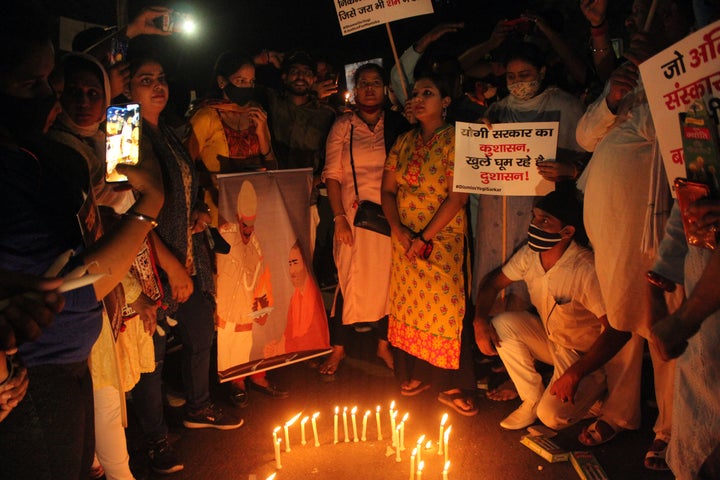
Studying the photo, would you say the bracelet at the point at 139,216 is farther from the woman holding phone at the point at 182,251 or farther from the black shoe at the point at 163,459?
the black shoe at the point at 163,459

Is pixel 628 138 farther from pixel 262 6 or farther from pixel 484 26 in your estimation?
pixel 262 6

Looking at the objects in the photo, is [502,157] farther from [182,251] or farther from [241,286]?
[182,251]

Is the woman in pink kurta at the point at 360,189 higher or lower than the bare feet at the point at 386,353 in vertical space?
higher

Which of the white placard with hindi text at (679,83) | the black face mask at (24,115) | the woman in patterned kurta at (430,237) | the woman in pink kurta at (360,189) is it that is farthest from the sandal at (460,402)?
the black face mask at (24,115)

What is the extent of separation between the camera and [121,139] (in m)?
2.52

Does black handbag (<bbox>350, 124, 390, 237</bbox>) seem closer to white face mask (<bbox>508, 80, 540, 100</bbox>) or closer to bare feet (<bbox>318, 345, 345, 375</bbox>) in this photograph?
bare feet (<bbox>318, 345, 345, 375</bbox>)

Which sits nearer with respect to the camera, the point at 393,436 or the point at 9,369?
the point at 9,369

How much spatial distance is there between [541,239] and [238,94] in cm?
256

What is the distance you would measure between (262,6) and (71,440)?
420 inches

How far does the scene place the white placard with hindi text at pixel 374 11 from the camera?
4375 millimetres

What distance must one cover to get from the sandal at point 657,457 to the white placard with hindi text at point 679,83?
2.03 metres

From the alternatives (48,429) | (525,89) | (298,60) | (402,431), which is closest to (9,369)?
(48,429)

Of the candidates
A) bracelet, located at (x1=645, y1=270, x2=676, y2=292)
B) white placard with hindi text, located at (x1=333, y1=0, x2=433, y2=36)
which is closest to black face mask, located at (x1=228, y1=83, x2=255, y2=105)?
white placard with hindi text, located at (x1=333, y1=0, x2=433, y2=36)

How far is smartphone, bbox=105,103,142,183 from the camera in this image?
2.46m
